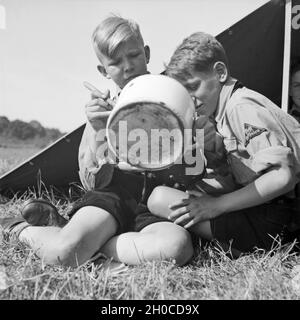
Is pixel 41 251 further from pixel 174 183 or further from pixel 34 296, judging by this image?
pixel 174 183

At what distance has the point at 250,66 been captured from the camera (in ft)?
5.24

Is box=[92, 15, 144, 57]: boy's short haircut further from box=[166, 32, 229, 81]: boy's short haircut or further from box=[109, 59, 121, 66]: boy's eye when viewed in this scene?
box=[166, 32, 229, 81]: boy's short haircut

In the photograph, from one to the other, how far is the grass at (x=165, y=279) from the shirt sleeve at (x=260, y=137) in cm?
19

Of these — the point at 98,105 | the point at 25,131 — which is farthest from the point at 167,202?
the point at 25,131

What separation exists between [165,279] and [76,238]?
223mm

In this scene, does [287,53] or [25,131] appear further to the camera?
[25,131]

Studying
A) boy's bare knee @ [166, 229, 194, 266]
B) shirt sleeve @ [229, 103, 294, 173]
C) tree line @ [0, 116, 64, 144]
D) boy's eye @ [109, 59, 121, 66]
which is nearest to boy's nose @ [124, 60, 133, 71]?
boy's eye @ [109, 59, 121, 66]

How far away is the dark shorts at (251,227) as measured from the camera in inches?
43.0

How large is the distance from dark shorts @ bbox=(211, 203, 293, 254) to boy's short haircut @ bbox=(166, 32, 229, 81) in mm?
Answer: 325

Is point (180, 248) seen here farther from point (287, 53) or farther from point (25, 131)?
point (25, 131)

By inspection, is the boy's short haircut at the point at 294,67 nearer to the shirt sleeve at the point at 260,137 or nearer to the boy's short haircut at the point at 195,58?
the boy's short haircut at the point at 195,58

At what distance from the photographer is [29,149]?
3.02 meters
